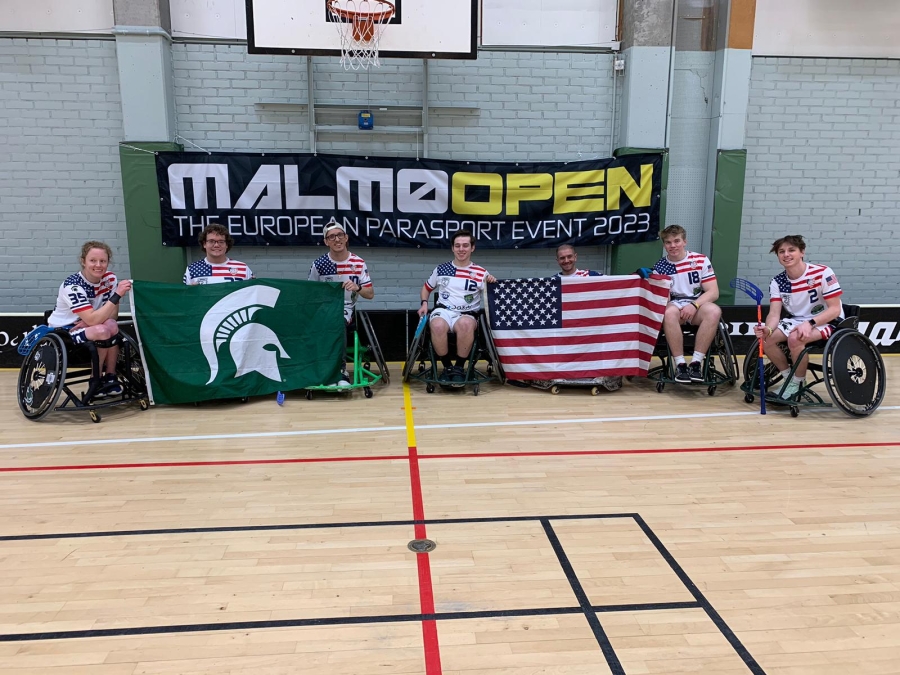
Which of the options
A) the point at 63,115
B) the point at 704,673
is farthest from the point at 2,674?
the point at 63,115

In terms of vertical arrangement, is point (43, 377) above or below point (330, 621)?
above

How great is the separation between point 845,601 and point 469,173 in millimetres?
5350

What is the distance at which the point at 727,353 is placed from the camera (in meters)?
5.17

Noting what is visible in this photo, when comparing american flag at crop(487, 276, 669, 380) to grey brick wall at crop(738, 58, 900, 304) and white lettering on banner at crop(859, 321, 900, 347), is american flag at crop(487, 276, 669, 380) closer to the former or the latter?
grey brick wall at crop(738, 58, 900, 304)

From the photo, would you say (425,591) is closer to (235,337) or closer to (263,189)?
(235,337)

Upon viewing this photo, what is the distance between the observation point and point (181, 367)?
4.76 metres

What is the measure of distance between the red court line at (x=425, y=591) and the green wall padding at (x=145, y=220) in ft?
14.3

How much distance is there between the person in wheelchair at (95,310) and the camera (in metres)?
4.53

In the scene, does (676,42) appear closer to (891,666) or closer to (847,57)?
(847,57)

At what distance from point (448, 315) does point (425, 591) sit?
3.15 meters

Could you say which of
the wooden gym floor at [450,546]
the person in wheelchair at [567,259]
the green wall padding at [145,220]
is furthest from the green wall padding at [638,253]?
the green wall padding at [145,220]

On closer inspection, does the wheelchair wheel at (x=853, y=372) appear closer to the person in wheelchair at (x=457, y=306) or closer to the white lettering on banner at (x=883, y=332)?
the white lettering on banner at (x=883, y=332)

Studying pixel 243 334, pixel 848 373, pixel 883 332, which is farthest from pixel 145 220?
pixel 883 332

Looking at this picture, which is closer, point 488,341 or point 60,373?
point 60,373
